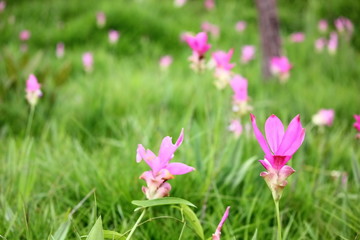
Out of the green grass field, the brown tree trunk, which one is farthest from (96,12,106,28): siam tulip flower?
the brown tree trunk

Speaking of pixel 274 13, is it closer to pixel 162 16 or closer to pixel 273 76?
pixel 273 76

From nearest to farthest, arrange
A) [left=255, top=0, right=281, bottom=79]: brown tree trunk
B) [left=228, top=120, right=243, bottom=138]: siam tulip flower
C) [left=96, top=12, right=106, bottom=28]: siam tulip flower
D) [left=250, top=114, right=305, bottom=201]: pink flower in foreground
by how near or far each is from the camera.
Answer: [left=250, top=114, right=305, bottom=201]: pink flower in foreground
[left=228, top=120, right=243, bottom=138]: siam tulip flower
[left=255, top=0, right=281, bottom=79]: brown tree trunk
[left=96, top=12, right=106, bottom=28]: siam tulip flower

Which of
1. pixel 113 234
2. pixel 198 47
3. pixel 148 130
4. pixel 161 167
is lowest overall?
pixel 148 130

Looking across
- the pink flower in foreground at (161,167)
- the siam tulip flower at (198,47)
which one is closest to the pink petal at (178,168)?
the pink flower in foreground at (161,167)

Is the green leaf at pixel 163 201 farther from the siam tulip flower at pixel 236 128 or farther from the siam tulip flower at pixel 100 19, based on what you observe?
the siam tulip flower at pixel 100 19

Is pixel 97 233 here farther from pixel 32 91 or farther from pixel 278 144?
pixel 32 91

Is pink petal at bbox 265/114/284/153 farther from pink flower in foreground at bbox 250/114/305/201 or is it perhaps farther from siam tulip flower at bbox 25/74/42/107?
siam tulip flower at bbox 25/74/42/107

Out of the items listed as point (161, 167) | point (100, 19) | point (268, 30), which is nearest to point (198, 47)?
point (161, 167)
